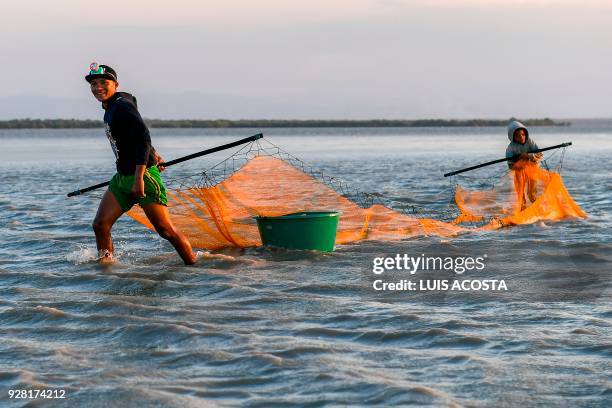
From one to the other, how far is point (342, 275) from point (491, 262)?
168cm

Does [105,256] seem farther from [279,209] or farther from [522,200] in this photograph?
[522,200]

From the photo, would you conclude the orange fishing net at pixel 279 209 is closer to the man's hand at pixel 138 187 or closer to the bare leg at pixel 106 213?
the bare leg at pixel 106 213

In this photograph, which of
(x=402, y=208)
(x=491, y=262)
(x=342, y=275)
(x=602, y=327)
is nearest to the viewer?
(x=602, y=327)

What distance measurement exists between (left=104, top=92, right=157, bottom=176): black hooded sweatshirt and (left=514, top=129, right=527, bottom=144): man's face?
6.72m

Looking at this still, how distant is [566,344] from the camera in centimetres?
636

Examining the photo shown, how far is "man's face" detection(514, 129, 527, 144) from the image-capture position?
45.7 ft

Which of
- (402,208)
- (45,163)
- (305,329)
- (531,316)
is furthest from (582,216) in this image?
(45,163)

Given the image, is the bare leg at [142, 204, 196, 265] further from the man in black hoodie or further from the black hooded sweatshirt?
the black hooded sweatshirt

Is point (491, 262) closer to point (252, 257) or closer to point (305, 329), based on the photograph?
point (252, 257)

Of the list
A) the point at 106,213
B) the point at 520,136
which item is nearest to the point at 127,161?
the point at 106,213

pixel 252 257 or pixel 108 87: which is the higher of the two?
pixel 108 87
